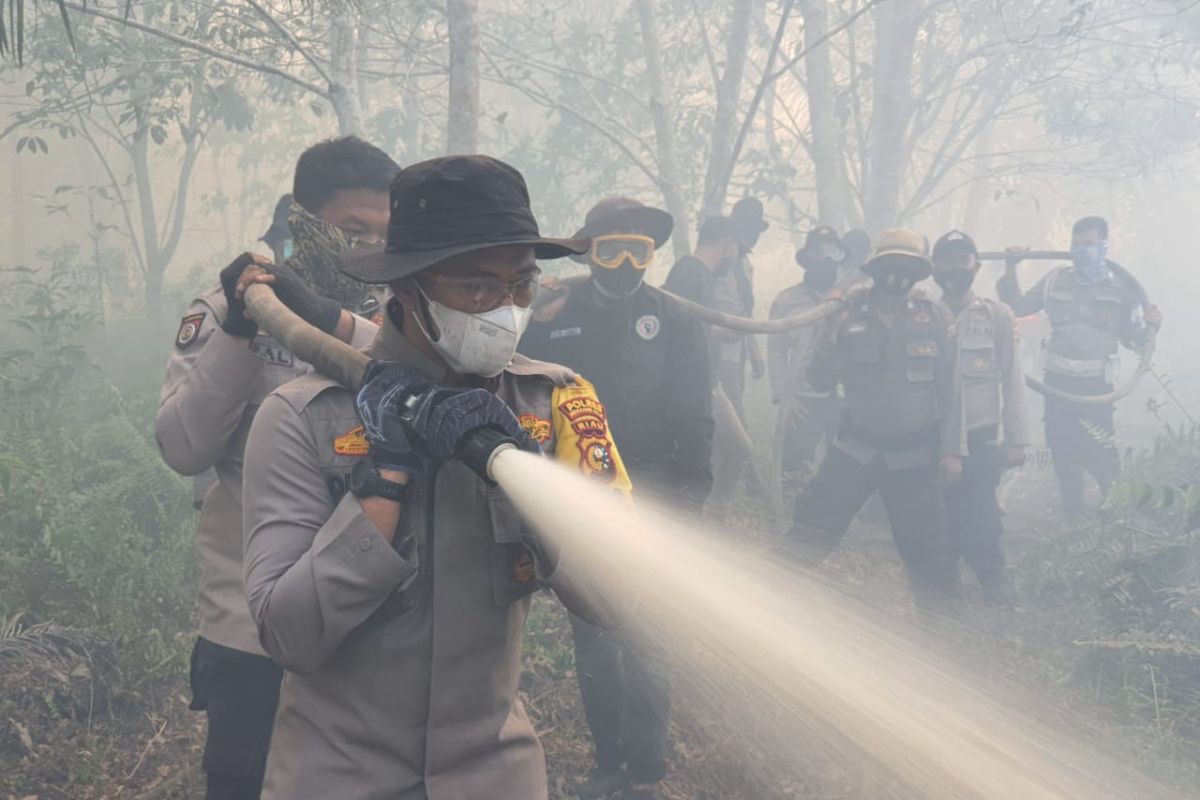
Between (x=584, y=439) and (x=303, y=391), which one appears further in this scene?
(x=584, y=439)

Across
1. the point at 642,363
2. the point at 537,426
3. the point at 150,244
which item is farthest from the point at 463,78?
the point at 150,244

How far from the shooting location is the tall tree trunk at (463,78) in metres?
6.91

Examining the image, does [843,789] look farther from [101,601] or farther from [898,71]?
[898,71]

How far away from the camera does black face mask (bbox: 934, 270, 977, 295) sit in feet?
25.7

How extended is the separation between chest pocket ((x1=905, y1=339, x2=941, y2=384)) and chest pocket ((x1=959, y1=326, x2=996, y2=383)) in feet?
3.75

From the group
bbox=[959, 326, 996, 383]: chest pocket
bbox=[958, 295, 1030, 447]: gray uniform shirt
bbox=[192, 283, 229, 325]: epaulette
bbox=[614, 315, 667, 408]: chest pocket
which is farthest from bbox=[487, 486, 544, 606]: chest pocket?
bbox=[959, 326, 996, 383]: chest pocket

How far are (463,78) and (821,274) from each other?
14.8 ft

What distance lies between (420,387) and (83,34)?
417 inches

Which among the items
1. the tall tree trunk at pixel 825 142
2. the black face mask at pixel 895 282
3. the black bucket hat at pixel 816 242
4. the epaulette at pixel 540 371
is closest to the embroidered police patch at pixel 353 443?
the epaulette at pixel 540 371

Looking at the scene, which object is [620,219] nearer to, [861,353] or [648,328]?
[648,328]

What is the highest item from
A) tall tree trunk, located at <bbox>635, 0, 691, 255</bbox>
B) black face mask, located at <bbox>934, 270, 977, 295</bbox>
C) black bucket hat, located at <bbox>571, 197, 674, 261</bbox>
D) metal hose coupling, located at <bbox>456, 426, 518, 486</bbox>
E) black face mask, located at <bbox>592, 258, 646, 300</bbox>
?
tall tree trunk, located at <bbox>635, 0, 691, 255</bbox>

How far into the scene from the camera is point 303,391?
2.04 meters

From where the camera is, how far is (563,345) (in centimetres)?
505

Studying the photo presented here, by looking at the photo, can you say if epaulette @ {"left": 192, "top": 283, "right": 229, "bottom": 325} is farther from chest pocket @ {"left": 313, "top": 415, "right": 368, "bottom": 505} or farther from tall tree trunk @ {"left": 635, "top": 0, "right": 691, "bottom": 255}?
tall tree trunk @ {"left": 635, "top": 0, "right": 691, "bottom": 255}
